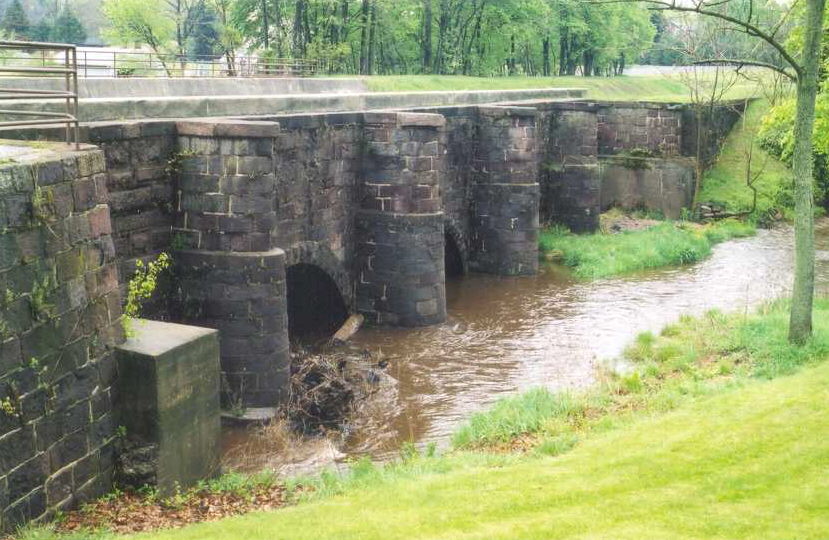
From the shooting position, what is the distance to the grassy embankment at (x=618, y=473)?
7637 millimetres

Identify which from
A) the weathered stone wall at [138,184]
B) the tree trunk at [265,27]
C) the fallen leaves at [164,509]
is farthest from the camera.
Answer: the tree trunk at [265,27]

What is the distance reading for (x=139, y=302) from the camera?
1249cm

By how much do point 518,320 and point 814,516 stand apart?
1276 centimetres

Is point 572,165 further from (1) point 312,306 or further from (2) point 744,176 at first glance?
(1) point 312,306

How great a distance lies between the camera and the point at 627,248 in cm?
2672

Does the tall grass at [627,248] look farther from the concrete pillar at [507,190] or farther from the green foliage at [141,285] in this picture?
the green foliage at [141,285]

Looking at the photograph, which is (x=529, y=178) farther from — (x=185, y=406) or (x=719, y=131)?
(x=185, y=406)

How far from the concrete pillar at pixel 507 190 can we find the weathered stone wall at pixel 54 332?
53.0 feet

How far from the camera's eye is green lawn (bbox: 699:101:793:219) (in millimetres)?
32356

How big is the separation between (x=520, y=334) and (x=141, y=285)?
29.5 feet

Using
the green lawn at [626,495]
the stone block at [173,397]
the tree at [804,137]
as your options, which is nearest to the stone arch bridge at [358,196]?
the stone block at [173,397]

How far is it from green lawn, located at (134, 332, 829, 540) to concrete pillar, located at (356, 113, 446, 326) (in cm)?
873

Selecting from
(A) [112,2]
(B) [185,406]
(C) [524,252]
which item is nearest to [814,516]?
(B) [185,406]

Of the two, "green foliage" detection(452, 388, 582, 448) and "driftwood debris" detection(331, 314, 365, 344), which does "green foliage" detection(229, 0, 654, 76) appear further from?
"green foliage" detection(452, 388, 582, 448)
